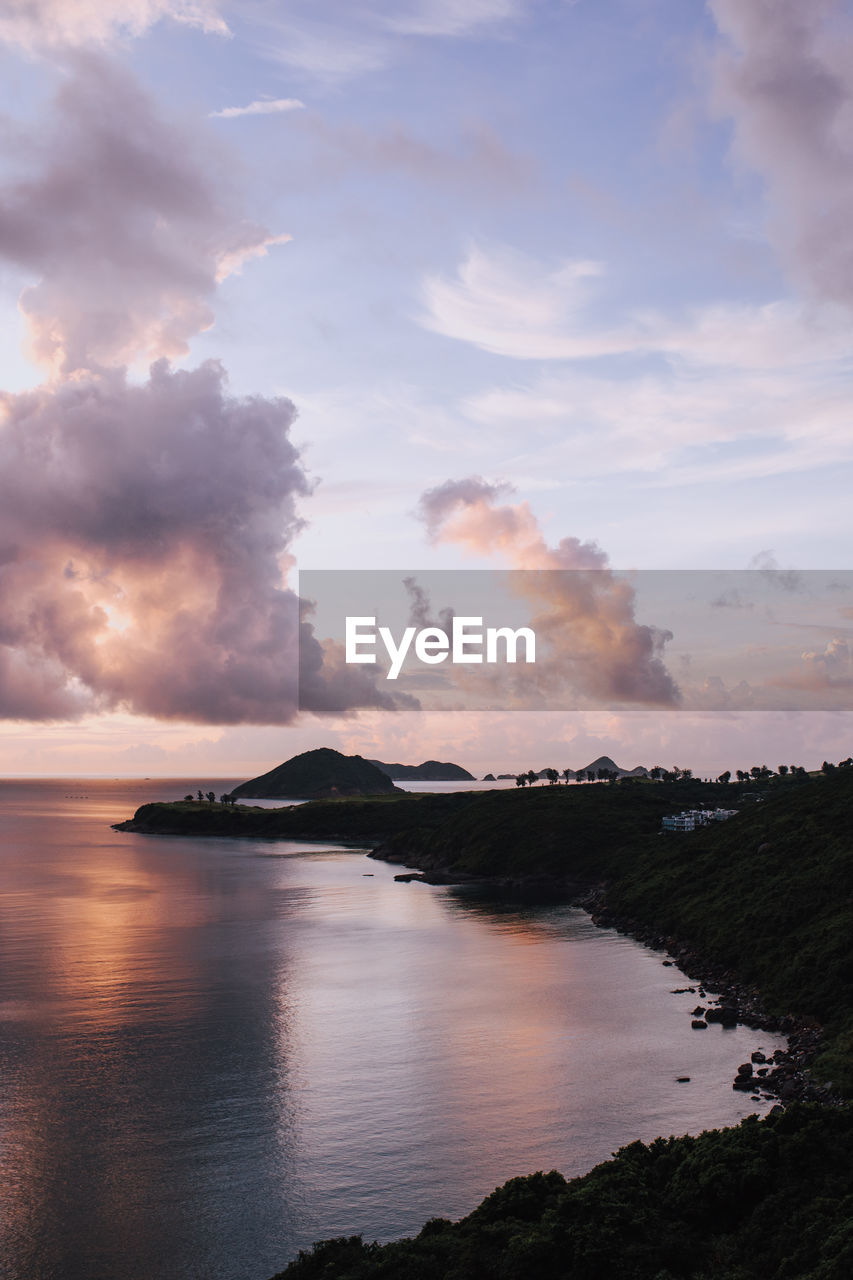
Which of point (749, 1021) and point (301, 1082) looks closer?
point (301, 1082)

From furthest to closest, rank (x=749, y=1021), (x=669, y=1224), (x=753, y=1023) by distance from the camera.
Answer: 1. (x=749, y=1021)
2. (x=753, y=1023)
3. (x=669, y=1224)

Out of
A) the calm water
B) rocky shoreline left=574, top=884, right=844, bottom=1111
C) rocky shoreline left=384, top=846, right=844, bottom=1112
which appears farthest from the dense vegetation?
rocky shoreline left=384, top=846, right=844, bottom=1112

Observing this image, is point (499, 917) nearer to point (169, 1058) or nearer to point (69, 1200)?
point (169, 1058)

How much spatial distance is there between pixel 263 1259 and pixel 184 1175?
33.7ft

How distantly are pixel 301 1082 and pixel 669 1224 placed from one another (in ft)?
107

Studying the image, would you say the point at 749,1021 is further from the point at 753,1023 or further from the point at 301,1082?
the point at 301,1082

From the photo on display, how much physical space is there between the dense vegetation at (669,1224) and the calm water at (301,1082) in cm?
567

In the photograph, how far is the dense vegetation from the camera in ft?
120

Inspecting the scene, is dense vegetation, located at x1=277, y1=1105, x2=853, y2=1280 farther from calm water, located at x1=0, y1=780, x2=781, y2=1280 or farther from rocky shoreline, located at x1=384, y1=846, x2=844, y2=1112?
rocky shoreline, located at x1=384, y1=846, x2=844, y2=1112

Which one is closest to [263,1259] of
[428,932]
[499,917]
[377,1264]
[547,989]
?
[377,1264]

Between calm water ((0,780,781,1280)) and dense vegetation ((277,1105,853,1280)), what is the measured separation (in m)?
5.67

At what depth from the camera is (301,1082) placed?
64438 millimetres

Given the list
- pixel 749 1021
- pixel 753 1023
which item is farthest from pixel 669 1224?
pixel 749 1021

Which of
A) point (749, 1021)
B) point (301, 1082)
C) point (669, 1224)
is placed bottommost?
point (749, 1021)
